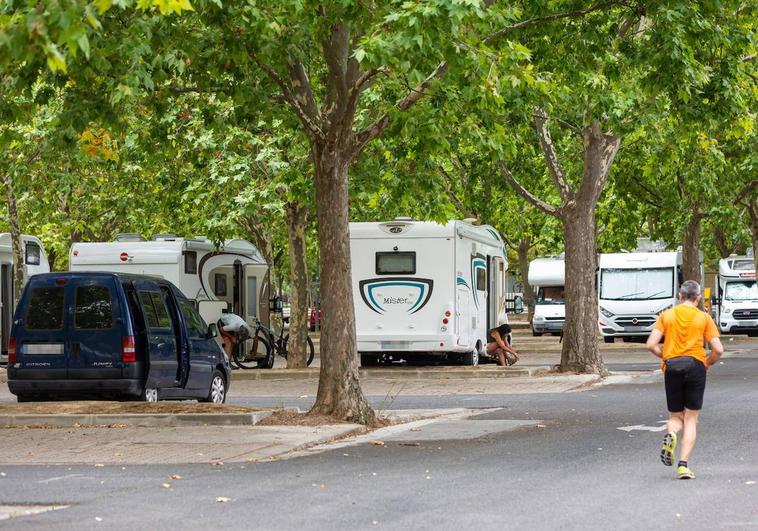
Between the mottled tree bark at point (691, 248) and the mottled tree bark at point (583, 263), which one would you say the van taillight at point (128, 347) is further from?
the mottled tree bark at point (691, 248)

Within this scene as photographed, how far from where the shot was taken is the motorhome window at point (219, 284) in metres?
32.3

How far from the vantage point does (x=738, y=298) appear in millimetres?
51938

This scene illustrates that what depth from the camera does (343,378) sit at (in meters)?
17.3

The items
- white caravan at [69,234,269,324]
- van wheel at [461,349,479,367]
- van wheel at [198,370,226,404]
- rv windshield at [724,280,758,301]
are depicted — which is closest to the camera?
van wheel at [198,370,226,404]

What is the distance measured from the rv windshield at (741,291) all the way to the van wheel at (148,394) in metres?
36.4

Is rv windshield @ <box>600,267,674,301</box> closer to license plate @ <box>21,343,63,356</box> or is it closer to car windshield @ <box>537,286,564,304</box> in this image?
car windshield @ <box>537,286,564,304</box>

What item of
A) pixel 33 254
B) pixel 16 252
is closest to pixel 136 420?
pixel 16 252

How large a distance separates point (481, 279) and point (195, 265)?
5908mm

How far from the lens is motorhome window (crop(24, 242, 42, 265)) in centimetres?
3219

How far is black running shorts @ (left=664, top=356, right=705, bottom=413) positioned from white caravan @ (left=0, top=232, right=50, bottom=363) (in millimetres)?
20529

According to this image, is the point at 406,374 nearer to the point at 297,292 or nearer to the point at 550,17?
the point at 297,292

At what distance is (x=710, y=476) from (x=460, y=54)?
201 inches

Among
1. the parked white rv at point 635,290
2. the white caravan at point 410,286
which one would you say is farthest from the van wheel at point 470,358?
the parked white rv at point 635,290

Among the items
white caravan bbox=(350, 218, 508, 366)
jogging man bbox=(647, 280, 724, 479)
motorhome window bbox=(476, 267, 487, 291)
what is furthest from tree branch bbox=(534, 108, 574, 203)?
jogging man bbox=(647, 280, 724, 479)
